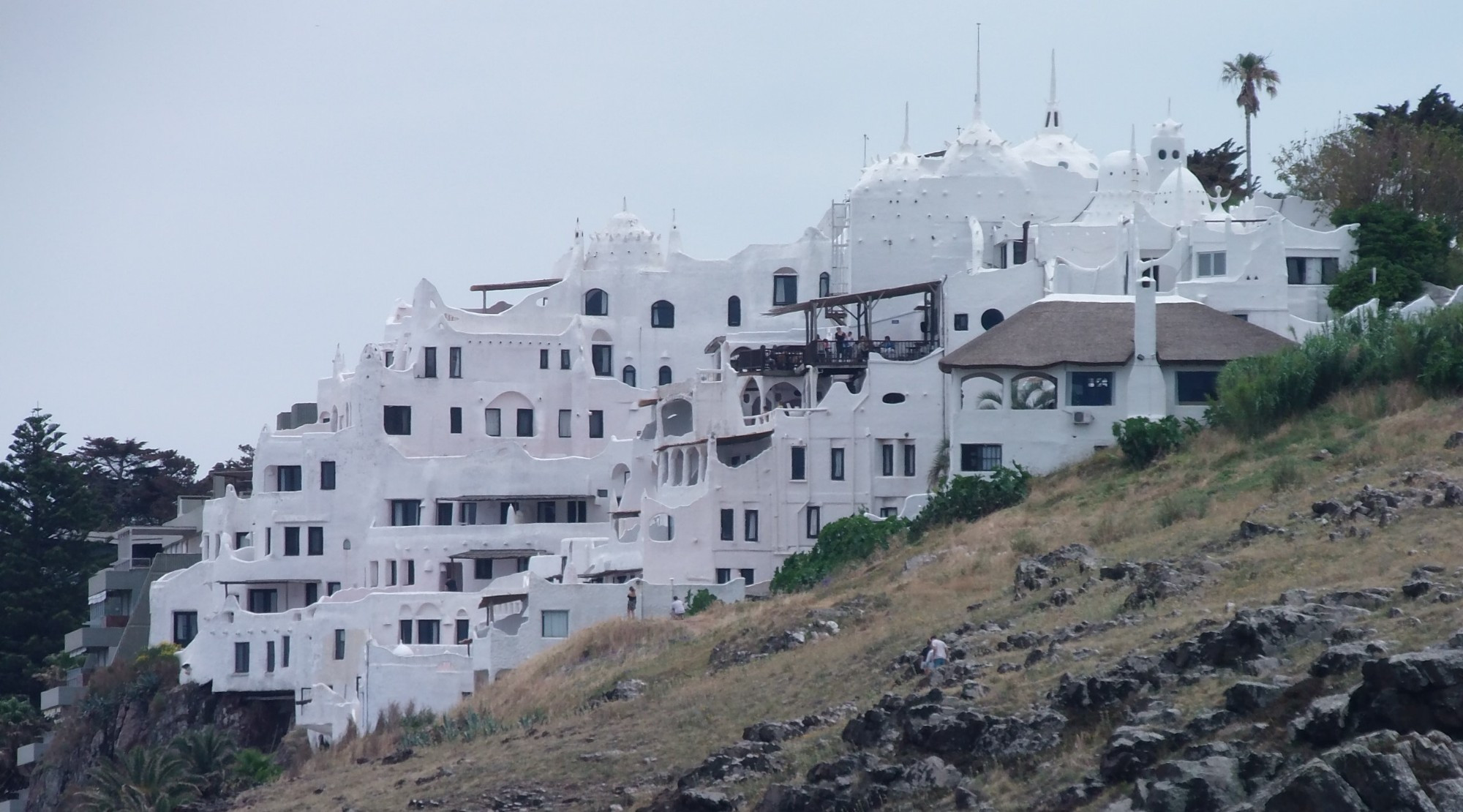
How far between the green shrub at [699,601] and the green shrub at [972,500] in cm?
662

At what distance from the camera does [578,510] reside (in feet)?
273

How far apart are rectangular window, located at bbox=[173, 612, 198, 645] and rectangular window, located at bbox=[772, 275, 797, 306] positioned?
24.1 meters

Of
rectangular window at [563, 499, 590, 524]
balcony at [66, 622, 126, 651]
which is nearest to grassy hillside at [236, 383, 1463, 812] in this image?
rectangular window at [563, 499, 590, 524]

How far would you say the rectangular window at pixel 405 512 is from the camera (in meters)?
82.4

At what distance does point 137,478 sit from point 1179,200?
5603 centimetres

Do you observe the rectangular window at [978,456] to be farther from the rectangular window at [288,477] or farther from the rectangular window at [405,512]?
the rectangular window at [288,477]

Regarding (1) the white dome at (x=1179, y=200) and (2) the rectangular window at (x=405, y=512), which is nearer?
(1) the white dome at (x=1179, y=200)

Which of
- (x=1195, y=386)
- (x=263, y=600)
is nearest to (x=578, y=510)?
(x=263, y=600)

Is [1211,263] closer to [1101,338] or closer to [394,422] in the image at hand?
[1101,338]

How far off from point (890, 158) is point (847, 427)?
54.8 ft

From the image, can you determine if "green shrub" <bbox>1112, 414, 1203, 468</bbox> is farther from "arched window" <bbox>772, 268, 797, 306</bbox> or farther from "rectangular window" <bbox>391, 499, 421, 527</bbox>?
"rectangular window" <bbox>391, 499, 421, 527</bbox>

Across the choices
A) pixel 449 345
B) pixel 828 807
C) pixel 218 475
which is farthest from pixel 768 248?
pixel 828 807

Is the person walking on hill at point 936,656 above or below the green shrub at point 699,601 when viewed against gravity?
above

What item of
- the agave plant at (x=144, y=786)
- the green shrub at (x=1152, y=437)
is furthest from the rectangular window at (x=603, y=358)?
the green shrub at (x=1152, y=437)
